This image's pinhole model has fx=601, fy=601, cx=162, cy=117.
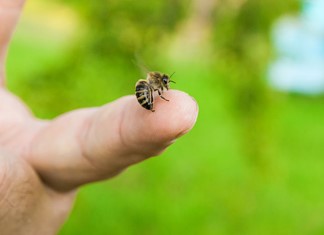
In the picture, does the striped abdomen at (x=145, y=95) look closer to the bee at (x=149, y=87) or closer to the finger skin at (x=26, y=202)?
the bee at (x=149, y=87)

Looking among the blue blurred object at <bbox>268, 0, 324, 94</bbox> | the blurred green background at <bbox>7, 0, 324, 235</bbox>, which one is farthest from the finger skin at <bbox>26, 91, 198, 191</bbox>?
the blue blurred object at <bbox>268, 0, 324, 94</bbox>

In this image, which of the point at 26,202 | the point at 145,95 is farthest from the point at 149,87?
the point at 26,202

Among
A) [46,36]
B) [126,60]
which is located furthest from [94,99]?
[46,36]

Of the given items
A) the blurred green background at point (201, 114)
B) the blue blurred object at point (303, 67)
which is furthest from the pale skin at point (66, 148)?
the blue blurred object at point (303, 67)

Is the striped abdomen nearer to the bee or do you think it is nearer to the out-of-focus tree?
the bee

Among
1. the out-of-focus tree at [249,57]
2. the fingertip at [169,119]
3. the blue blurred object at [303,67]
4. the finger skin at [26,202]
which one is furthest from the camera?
the blue blurred object at [303,67]
